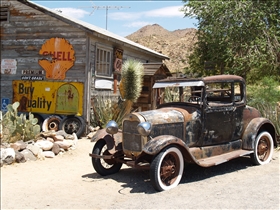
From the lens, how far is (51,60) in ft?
40.0

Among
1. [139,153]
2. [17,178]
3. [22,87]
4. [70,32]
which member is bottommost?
[17,178]

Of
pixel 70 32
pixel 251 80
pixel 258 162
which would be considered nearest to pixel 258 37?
pixel 251 80

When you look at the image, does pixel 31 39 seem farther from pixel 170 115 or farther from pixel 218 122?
pixel 218 122

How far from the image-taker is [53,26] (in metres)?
12.2

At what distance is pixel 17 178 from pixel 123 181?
209 cm

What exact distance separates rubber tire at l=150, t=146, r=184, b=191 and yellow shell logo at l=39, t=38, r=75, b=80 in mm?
7205

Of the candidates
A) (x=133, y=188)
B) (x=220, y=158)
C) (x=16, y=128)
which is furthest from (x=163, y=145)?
(x=16, y=128)

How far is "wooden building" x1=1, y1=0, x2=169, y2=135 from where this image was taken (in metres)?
11.8

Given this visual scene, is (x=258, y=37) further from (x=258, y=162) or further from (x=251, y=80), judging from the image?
(x=258, y=162)

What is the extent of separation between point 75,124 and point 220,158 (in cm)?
638

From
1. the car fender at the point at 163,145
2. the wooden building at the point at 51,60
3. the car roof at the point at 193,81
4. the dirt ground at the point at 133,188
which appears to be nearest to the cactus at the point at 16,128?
the dirt ground at the point at 133,188

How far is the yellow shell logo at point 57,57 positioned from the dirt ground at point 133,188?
508 cm

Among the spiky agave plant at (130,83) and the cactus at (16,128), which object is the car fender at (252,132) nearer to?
the cactus at (16,128)

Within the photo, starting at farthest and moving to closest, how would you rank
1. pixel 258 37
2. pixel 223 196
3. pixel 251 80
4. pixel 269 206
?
pixel 251 80 → pixel 258 37 → pixel 223 196 → pixel 269 206
